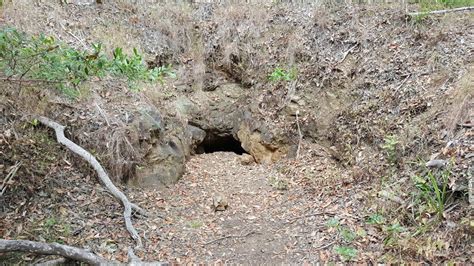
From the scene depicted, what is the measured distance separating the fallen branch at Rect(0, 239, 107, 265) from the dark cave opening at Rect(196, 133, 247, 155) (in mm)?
4806

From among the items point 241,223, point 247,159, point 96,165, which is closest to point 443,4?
point 247,159

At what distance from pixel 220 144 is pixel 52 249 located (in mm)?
5532

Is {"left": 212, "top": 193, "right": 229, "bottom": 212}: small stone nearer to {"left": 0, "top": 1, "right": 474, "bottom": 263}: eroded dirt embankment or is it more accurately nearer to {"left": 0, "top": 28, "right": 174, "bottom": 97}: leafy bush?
{"left": 0, "top": 1, "right": 474, "bottom": 263}: eroded dirt embankment

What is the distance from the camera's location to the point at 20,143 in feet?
15.1

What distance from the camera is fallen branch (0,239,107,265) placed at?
337 cm

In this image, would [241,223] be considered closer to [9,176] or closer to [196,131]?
[9,176]

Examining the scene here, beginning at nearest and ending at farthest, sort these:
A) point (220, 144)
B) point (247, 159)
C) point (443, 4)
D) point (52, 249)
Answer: point (52, 249)
point (443, 4)
point (247, 159)
point (220, 144)

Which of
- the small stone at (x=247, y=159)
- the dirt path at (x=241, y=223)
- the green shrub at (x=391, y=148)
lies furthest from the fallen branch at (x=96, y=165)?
the green shrub at (x=391, y=148)

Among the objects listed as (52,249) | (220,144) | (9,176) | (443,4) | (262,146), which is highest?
(443,4)

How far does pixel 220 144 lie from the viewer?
28.9ft

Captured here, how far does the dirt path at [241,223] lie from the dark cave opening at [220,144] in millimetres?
1936

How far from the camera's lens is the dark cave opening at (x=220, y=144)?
855 cm

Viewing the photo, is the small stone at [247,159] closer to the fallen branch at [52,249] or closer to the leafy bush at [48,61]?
the fallen branch at [52,249]

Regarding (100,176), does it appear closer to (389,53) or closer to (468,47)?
(389,53)
